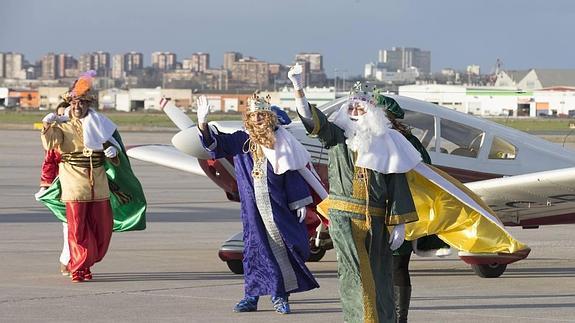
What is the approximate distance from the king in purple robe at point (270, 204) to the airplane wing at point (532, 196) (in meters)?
3.15

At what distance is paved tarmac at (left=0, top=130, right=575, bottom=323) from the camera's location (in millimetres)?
9750

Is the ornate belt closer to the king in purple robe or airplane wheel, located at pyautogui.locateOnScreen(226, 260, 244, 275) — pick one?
airplane wheel, located at pyautogui.locateOnScreen(226, 260, 244, 275)

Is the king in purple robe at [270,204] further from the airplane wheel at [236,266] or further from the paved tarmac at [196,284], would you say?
the airplane wheel at [236,266]

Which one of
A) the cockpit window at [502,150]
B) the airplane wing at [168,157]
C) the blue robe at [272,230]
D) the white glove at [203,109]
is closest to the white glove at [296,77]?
the white glove at [203,109]

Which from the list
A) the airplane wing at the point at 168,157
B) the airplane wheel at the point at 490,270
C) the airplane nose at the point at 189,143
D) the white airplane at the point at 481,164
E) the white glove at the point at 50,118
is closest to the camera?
the white glove at the point at 50,118

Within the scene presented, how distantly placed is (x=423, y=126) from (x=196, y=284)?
3.32m

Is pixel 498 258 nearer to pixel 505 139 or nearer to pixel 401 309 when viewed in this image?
pixel 505 139

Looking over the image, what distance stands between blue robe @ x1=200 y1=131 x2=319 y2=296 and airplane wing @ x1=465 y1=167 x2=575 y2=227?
124 inches

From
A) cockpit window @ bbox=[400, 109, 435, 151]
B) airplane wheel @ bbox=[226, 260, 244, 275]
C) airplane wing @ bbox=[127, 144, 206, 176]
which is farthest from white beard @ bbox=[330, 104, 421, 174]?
airplane wing @ bbox=[127, 144, 206, 176]

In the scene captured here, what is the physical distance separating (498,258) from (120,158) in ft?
12.6

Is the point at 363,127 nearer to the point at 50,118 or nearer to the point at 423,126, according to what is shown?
the point at 50,118

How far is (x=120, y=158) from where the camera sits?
1201 centimetres

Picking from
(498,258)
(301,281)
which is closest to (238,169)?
(301,281)

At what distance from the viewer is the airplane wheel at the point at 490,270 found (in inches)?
486
